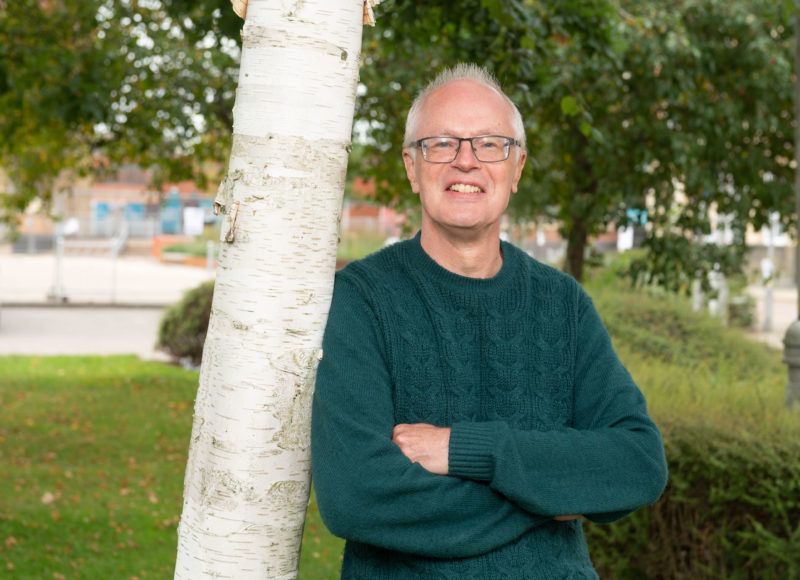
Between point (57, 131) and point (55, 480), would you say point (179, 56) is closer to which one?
point (57, 131)

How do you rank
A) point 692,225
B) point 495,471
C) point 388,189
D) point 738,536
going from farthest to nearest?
point 388,189 → point 692,225 → point 738,536 → point 495,471

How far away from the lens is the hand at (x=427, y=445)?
1963mm

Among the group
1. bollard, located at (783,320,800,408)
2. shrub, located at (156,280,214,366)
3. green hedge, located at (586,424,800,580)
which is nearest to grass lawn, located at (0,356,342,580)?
shrub, located at (156,280,214,366)

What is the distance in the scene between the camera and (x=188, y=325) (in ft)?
42.1

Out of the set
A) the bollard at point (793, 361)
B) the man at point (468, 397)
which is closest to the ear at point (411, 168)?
the man at point (468, 397)

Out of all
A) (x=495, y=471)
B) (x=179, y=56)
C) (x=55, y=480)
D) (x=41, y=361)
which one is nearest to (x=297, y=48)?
(x=495, y=471)

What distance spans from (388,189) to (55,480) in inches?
263

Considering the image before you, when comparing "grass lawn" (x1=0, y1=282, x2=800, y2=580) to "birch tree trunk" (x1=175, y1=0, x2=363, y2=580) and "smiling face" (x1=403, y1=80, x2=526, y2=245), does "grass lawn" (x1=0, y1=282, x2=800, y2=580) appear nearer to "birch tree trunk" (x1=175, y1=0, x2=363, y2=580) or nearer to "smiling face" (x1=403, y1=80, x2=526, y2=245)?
"smiling face" (x1=403, y1=80, x2=526, y2=245)

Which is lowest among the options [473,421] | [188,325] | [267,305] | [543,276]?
[188,325]

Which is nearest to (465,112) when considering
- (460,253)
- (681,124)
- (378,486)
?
(460,253)

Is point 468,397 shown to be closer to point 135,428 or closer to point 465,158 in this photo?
point 465,158

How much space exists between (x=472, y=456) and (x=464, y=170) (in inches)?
27.1

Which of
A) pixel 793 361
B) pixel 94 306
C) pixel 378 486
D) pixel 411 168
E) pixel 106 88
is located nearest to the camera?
pixel 378 486

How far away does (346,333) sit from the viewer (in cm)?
206
